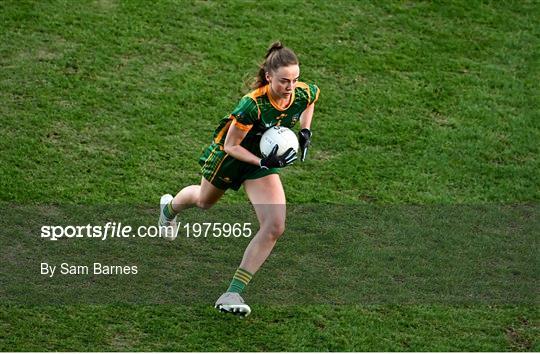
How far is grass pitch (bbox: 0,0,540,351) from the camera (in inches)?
319

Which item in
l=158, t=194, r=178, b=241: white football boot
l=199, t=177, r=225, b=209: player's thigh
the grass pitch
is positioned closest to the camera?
the grass pitch

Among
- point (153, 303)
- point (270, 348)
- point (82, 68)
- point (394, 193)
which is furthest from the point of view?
point (82, 68)

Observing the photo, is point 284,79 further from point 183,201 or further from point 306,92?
point 183,201

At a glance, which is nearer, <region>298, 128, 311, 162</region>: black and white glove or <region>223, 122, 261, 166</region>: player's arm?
<region>223, 122, 261, 166</region>: player's arm

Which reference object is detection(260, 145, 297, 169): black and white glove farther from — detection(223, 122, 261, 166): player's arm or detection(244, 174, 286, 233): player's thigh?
detection(244, 174, 286, 233): player's thigh

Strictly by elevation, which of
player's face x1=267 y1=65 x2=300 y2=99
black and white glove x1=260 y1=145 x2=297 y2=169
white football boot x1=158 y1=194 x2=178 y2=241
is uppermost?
player's face x1=267 y1=65 x2=300 y2=99

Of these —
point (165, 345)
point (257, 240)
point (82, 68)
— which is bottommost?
point (165, 345)

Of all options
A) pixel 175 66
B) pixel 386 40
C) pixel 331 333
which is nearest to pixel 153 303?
pixel 331 333

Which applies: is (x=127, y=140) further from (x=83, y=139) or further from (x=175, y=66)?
(x=175, y=66)

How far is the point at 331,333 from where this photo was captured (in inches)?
317

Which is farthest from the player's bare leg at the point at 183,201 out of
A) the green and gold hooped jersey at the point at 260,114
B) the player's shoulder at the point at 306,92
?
the player's shoulder at the point at 306,92

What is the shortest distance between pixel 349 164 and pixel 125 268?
2472 mm

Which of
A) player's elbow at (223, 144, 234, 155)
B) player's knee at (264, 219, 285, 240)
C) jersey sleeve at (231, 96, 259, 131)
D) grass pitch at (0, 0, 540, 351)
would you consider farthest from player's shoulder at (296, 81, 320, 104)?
grass pitch at (0, 0, 540, 351)

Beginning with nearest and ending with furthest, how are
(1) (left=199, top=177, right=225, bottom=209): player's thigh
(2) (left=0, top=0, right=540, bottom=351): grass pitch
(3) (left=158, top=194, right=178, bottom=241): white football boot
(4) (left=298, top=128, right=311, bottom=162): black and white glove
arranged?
(2) (left=0, top=0, right=540, bottom=351): grass pitch, (4) (left=298, top=128, right=311, bottom=162): black and white glove, (1) (left=199, top=177, right=225, bottom=209): player's thigh, (3) (left=158, top=194, right=178, bottom=241): white football boot
